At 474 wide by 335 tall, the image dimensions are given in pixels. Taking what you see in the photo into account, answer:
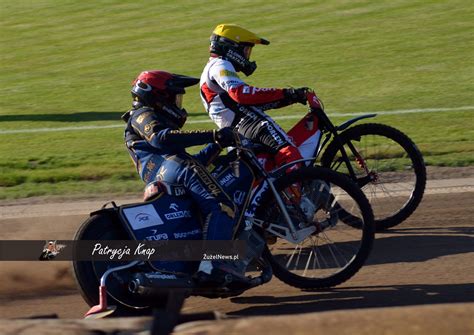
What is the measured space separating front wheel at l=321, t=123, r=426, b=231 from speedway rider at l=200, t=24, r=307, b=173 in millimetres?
601

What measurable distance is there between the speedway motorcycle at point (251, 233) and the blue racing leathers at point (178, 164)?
127mm

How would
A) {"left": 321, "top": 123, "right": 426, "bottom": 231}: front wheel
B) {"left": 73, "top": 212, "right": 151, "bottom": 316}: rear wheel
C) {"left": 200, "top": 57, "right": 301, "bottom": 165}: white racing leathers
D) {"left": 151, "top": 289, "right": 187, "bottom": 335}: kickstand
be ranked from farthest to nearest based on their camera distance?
{"left": 321, "top": 123, "right": 426, "bottom": 231}: front wheel, {"left": 200, "top": 57, "right": 301, "bottom": 165}: white racing leathers, {"left": 73, "top": 212, "right": 151, "bottom": 316}: rear wheel, {"left": 151, "top": 289, "right": 187, "bottom": 335}: kickstand

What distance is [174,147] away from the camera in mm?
7234

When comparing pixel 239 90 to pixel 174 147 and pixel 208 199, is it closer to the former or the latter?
pixel 174 147

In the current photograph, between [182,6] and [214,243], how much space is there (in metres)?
18.1

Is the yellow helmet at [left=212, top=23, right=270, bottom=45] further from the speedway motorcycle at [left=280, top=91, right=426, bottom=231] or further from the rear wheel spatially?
the rear wheel

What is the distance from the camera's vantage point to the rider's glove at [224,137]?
719 centimetres

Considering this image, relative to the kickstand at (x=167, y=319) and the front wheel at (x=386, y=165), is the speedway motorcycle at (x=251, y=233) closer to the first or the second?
the front wheel at (x=386, y=165)

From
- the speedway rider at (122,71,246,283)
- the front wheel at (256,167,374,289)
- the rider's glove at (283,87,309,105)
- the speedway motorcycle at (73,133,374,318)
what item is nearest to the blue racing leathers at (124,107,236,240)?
the speedway rider at (122,71,246,283)

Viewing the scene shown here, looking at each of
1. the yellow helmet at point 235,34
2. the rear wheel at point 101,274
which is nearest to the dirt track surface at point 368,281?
the rear wheel at point 101,274

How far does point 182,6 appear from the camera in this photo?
24.6 metres

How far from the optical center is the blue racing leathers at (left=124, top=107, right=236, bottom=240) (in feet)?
23.3

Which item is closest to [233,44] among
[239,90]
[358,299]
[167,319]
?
[239,90]

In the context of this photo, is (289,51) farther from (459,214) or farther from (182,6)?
(459,214)
